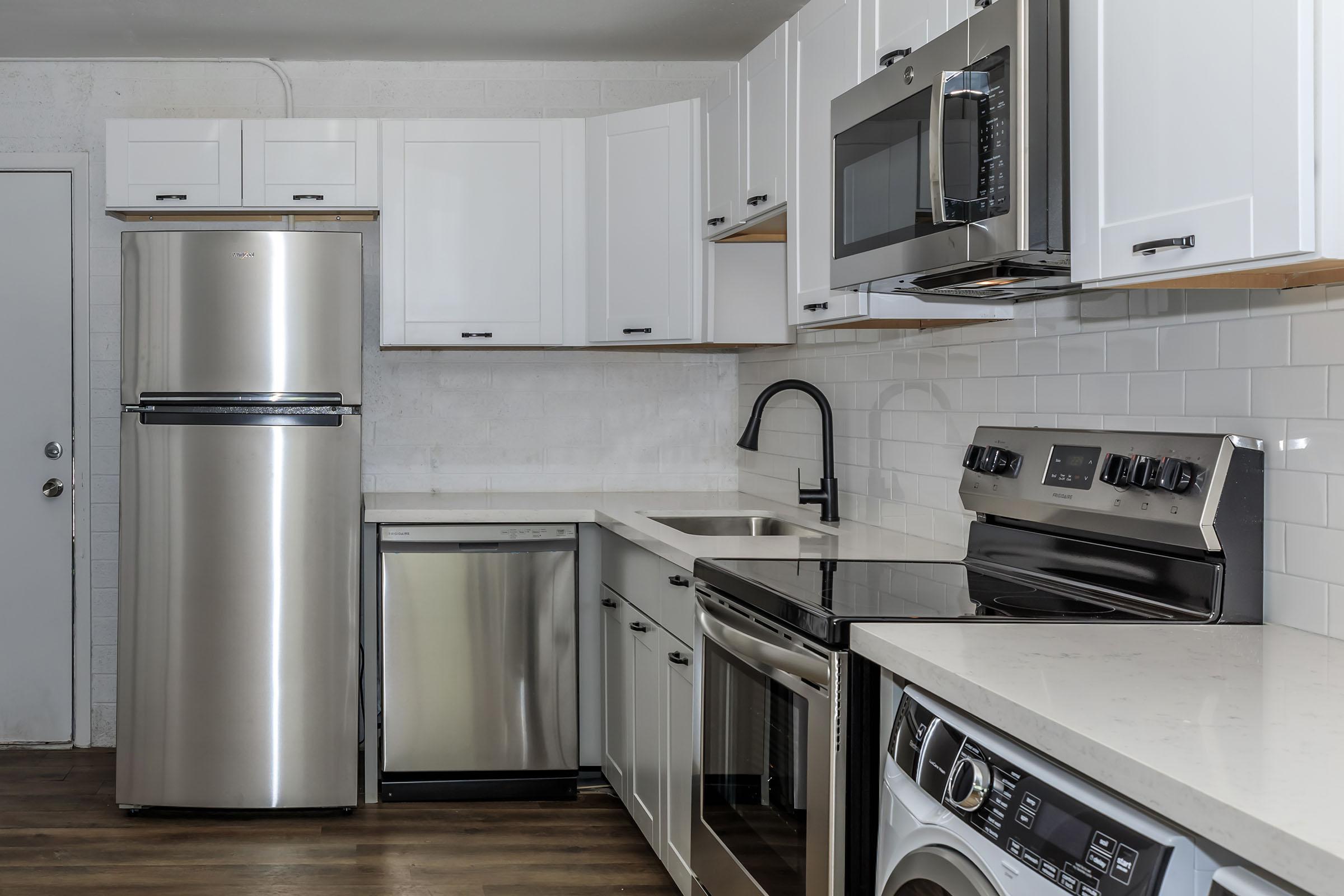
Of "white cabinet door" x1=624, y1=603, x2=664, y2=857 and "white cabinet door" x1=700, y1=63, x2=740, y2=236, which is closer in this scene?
"white cabinet door" x1=624, y1=603, x2=664, y2=857

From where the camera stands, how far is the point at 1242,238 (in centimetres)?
131

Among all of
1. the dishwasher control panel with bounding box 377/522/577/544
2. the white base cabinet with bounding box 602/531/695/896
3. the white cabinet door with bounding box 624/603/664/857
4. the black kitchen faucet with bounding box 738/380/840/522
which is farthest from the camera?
the dishwasher control panel with bounding box 377/522/577/544

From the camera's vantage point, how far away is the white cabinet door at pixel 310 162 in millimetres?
3588

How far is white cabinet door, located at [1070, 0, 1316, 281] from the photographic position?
125 cm

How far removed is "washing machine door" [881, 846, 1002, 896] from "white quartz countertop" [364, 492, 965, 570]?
0.99 m

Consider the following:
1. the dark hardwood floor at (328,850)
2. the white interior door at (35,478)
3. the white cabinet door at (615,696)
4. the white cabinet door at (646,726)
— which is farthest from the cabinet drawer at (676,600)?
the white interior door at (35,478)

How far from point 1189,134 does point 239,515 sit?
2700 millimetres

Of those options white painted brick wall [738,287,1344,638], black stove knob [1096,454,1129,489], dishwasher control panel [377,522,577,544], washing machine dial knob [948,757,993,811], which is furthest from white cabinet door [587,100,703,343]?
washing machine dial knob [948,757,993,811]

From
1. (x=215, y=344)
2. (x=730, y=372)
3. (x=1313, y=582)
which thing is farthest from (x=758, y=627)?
(x=730, y=372)

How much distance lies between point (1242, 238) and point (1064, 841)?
2.36 feet

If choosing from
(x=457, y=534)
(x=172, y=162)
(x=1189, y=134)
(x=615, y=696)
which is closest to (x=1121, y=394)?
(x=1189, y=134)

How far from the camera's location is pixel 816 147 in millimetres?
2572

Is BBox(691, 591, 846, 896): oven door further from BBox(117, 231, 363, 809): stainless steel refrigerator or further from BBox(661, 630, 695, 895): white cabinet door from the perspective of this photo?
BBox(117, 231, 363, 809): stainless steel refrigerator

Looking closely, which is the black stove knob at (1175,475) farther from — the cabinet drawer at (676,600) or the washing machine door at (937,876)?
the cabinet drawer at (676,600)
